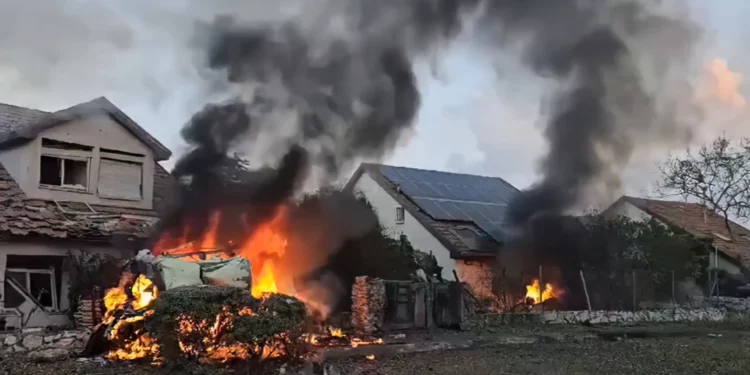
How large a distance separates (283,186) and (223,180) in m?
2.25

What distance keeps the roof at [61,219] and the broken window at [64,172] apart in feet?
2.67

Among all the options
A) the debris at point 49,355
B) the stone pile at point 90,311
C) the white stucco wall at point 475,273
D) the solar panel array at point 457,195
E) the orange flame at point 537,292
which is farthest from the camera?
the solar panel array at point 457,195

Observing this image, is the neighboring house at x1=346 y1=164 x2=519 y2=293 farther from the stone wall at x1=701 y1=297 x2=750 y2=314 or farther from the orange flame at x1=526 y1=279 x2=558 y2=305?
the stone wall at x1=701 y1=297 x2=750 y2=314

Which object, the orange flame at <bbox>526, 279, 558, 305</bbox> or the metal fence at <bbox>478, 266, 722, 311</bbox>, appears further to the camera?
the orange flame at <bbox>526, 279, 558, 305</bbox>

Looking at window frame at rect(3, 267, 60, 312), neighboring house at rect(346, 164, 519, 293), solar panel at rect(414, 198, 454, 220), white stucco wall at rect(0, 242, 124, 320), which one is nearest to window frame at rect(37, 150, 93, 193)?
white stucco wall at rect(0, 242, 124, 320)

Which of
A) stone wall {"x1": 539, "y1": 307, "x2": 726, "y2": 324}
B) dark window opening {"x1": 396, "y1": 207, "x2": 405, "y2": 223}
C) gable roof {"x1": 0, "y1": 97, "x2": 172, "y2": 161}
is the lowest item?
stone wall {"x1": 539, "y1": 307, "x2": 726, "y2": 324}

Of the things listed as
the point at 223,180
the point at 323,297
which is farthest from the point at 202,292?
the point at 223,180

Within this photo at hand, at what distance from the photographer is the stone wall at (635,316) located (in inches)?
974

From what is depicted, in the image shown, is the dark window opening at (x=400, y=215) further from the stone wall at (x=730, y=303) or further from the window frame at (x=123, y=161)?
the stone wall at (x=730, y=303)

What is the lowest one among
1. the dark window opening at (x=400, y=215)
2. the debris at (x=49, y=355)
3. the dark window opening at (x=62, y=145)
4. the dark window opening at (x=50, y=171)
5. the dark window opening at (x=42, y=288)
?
the debris at (x=49, y=355)

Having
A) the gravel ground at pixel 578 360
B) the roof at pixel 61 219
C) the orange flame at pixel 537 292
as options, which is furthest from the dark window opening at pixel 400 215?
the gravel ground at pixel 578 360

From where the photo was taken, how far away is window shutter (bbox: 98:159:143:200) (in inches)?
875

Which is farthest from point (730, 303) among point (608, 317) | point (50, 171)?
point (50, 171)

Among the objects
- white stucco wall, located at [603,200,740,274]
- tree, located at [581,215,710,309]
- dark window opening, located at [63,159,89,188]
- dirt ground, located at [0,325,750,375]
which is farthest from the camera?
white stucco wall, located at [603,200,740,274]
